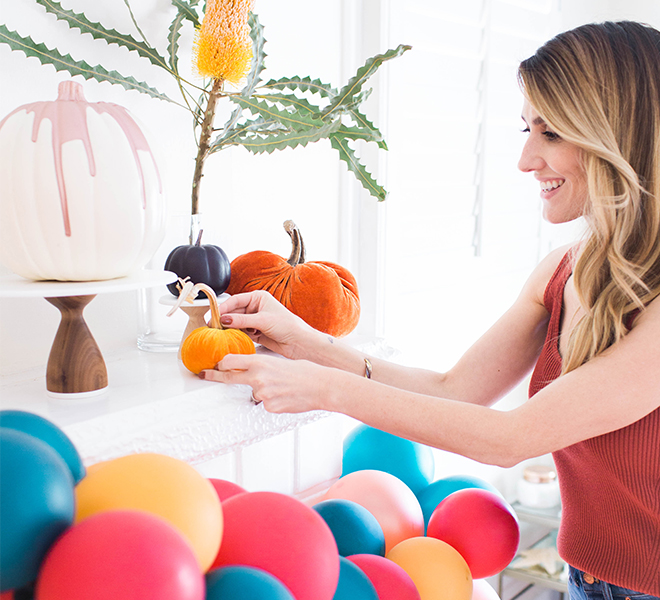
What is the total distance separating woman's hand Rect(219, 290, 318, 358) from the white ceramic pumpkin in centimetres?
23

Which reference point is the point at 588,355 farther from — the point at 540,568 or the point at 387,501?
the point at 540,568

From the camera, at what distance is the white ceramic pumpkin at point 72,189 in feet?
2.27

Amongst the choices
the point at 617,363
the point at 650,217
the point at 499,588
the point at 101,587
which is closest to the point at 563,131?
the point at 650,217

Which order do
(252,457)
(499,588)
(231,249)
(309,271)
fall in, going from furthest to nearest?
(499,588), (252,457), (231,249), (309,271)

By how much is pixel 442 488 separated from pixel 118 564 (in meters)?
0.90

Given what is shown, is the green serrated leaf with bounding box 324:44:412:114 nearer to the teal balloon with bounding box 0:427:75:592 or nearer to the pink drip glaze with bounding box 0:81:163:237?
the pink drip glaze with bounding box 0:81:163:237

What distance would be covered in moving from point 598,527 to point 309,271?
2.14 ft

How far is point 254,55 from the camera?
3.35ft

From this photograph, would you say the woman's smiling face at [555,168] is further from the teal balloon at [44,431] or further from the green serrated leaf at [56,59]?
the teal balloon at [44,431]

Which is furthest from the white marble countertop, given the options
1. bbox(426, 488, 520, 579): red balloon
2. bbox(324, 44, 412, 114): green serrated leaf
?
bbox(324, 44, 412, 114): green serrated leaf

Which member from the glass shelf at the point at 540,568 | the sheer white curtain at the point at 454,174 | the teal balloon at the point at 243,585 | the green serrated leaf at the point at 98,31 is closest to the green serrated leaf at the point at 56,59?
the green serrated leaf at the point at 98,31

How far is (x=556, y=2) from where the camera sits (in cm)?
231

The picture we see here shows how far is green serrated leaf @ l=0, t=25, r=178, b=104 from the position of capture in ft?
2.69

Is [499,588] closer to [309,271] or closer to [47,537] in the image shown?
[309,271]
